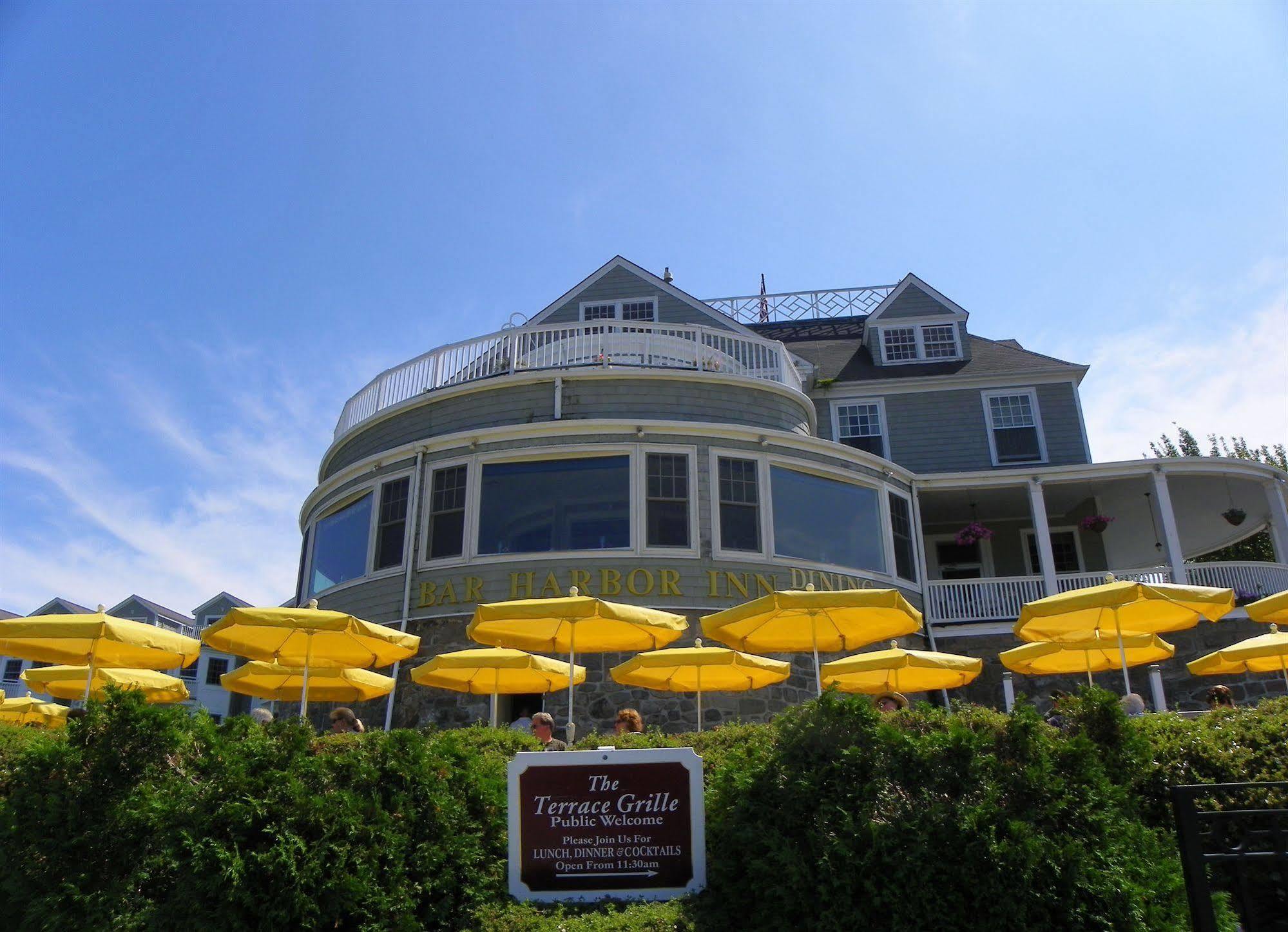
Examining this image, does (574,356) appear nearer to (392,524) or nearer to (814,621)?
(392,524)

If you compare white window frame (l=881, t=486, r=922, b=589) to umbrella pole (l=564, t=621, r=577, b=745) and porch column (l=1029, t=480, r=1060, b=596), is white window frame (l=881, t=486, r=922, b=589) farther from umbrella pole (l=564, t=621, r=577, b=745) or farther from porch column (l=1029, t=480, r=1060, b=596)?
→ umbrella pole (l=564, t=621, r=577, b=745)

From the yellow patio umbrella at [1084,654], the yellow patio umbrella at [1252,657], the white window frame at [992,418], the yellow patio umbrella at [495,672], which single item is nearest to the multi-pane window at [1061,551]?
the white window frame at [992,418]

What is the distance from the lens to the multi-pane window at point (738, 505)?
1475 cm

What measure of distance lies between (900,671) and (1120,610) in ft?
8.65

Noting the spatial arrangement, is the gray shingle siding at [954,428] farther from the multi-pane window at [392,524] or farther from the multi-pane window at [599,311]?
the multi-pane window at [392,524]

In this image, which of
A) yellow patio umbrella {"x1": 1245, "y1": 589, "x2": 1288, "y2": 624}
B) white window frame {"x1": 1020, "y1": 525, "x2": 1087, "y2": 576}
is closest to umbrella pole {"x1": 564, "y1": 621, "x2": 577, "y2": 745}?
yellow patio umbrella {"x1": 1245, "y1": 589, "x2": 1288, "y2": 624}

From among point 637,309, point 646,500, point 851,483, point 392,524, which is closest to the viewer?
point 646,500

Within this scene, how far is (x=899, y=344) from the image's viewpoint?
2370 centimetres

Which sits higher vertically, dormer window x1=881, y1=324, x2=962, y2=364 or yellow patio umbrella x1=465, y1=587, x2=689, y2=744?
dormer window x1=881, y1=324, x2=962, y2=364

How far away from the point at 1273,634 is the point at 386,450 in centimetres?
1265

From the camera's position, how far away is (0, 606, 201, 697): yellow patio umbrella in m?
10.6

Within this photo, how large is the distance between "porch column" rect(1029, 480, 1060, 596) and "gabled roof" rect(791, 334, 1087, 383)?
465 cm

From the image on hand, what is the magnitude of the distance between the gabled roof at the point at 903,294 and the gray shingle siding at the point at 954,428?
241cm

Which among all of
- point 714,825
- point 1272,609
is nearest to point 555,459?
point 1272,609
